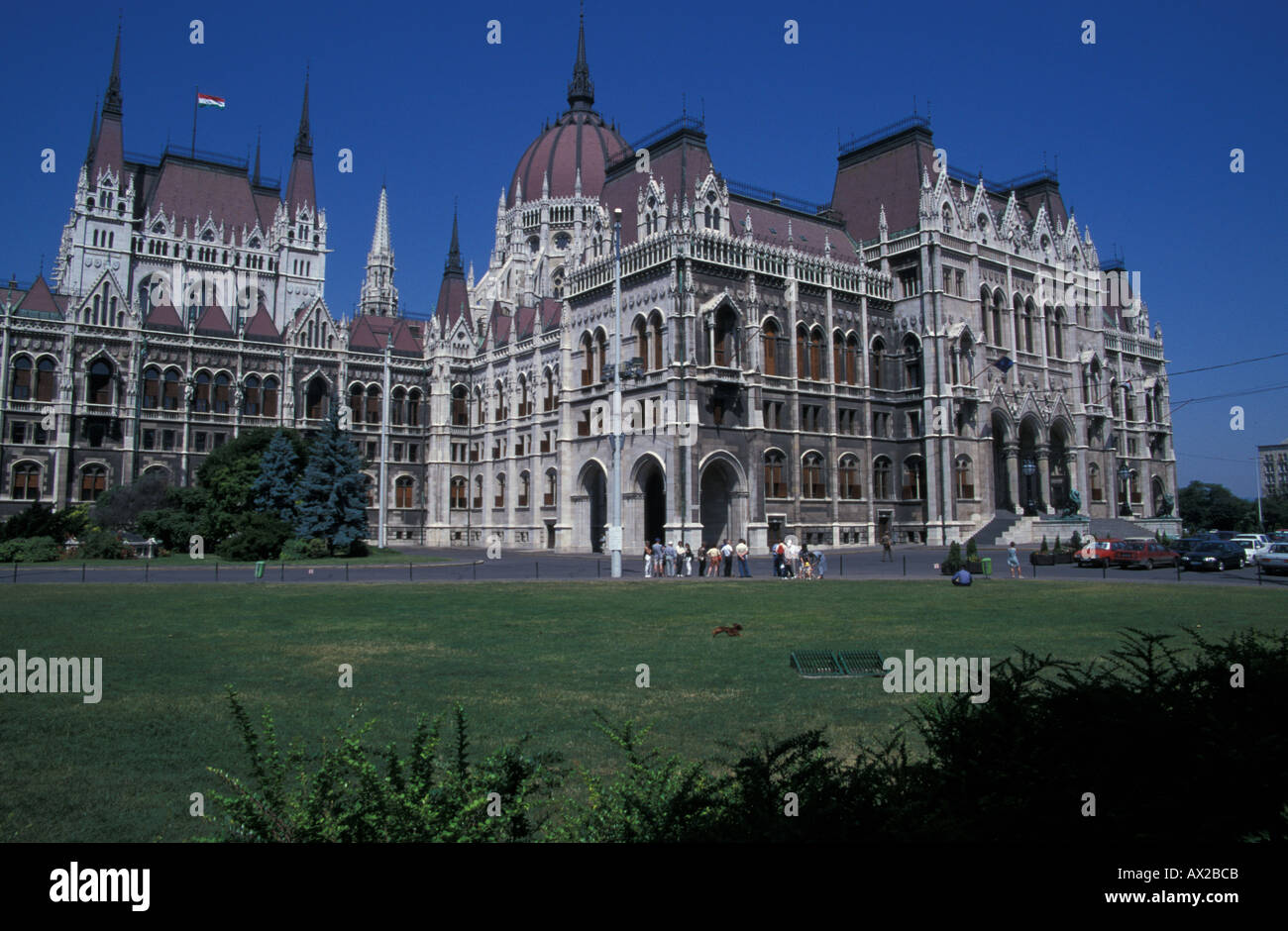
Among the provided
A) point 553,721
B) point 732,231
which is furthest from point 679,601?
point 732,231

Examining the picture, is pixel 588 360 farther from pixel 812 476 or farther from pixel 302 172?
pixel 302 172

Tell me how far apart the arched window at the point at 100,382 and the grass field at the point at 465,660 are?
149ft

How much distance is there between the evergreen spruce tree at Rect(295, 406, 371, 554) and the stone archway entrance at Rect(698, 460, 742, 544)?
19.3 metres

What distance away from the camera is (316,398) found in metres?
73.4

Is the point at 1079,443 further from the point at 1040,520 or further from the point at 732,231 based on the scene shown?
the point at 732,231

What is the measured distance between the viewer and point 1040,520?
5556 centimetres

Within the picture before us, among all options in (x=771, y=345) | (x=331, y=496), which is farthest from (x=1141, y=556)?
(x=331, y=496)

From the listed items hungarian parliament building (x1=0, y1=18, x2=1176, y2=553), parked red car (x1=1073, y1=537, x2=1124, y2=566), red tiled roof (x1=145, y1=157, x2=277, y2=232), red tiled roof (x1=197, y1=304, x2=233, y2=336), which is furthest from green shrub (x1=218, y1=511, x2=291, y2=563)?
red tiled roof (x1=145, y1=157, x2=277, y2=232)

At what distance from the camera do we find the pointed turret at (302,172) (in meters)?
94.3

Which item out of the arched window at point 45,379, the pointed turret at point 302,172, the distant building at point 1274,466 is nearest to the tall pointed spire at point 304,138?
the pointed turret at point 302,172

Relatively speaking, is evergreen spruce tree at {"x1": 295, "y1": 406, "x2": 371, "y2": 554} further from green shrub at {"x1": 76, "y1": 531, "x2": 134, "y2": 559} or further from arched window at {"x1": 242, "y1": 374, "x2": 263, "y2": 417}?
arched window at {"x1": 242, "y1": 374, "x2": 263, "y2": 417}

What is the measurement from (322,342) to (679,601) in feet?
Answer: 192

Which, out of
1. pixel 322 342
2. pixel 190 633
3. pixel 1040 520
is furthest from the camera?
pixel 322 342

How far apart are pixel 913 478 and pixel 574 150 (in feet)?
161
